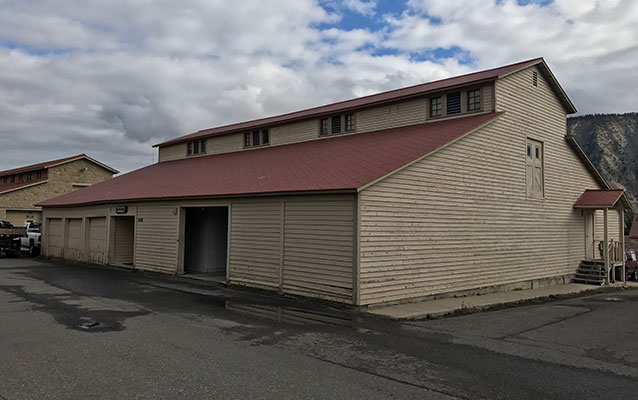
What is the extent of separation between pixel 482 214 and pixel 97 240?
55.6 feet

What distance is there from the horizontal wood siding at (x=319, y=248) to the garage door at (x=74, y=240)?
14819 millimetres

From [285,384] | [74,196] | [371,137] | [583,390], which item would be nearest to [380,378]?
[285,384]

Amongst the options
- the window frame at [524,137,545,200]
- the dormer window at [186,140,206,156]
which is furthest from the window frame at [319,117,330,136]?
the dormer window at [186,140,206,156]

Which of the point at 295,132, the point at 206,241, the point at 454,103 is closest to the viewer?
the point at 454,103

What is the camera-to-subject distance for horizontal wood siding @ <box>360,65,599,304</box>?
480 inches

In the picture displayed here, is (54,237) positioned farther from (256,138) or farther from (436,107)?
(436,107)

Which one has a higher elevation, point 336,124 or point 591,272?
point 336,124

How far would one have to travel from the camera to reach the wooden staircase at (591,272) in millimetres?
20328

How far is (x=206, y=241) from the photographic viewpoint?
19141 mm

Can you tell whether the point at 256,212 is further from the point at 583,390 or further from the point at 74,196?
the point at 74,196

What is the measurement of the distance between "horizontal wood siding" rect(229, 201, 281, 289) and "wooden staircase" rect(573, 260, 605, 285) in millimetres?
14140

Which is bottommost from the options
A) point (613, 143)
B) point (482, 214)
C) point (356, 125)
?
point (482, 214)

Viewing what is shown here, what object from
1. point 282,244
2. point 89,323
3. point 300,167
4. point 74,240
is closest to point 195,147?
point 74,240

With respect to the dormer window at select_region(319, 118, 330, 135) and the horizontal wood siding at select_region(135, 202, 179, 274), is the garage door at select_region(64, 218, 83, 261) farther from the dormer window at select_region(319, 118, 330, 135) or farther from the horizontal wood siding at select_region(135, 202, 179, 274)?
the dormer window at select_region(319, 118, 330, 135)
